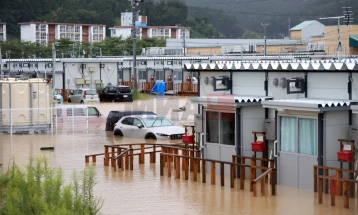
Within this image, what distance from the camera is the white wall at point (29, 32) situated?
5935 inches

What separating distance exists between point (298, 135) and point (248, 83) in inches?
161

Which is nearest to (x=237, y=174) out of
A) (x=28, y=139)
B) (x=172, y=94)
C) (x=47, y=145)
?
(x=47, y=145)

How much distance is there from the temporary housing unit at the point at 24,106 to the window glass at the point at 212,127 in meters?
14.4

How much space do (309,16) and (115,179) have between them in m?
152

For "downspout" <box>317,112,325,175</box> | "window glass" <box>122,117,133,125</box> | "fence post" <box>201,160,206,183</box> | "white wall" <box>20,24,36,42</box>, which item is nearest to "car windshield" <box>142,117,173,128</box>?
"window glass" <box>122,117,133,125</box>

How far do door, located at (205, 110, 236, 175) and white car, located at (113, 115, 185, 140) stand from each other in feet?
28.8

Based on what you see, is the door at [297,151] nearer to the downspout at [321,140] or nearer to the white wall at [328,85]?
the downspout at [321,140]

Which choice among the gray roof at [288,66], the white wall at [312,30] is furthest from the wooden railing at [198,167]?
the white wall at [312,30]

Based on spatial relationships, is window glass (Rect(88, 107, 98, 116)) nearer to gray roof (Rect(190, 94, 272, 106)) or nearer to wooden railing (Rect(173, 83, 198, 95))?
gray roof (Rect(190, 94, 272, 106))

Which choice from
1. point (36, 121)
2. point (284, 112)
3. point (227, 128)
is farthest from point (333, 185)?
point (36, 121)

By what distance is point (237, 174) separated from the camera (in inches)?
929

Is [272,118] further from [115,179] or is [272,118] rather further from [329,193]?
[115,179]

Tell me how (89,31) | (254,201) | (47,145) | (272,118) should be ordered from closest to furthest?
(254,201), (272,118), (47,145), (89,31)

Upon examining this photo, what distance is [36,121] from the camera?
3747cm
